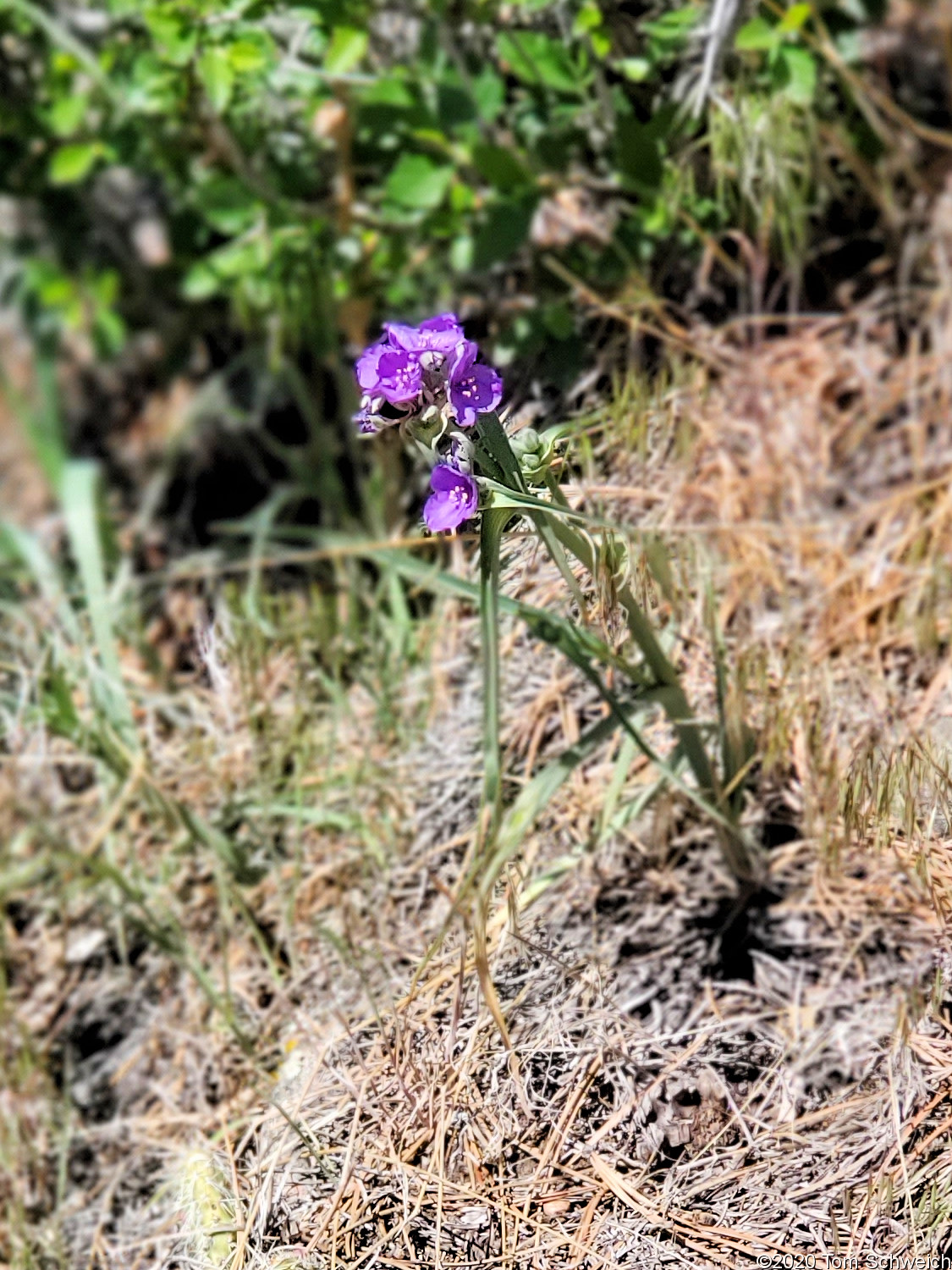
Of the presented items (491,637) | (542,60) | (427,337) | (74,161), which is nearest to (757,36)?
(542,60)

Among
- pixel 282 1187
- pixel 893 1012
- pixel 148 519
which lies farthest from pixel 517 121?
pixel 282 1187

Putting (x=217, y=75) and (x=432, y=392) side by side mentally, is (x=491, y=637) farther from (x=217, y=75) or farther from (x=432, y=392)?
(x=217, y=75)

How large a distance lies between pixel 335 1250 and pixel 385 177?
1667 millimetres

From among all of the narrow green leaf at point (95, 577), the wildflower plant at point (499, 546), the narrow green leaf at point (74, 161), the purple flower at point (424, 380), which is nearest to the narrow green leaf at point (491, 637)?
the wildflower plant at point (499, 546)

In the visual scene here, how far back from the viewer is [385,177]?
2.18 meters

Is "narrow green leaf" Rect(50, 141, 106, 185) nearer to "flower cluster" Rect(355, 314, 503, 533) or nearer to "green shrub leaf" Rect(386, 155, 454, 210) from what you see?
"green shrub leaf" Rect(386, 155, 454, 210)

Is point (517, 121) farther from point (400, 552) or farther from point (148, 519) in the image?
point (148, 519)

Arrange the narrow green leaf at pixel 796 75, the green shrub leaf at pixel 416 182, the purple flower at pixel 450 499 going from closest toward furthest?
the purple flower at pixel 450 499 < the narrow green leaf at pixel 796 75 < the green shrub leaf at pixel 416 182

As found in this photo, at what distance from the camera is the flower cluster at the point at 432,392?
1194mm

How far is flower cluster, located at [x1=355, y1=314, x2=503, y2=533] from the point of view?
1.19 meters

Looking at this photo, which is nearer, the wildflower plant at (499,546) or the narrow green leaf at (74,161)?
the wildflower plant at (499,546)

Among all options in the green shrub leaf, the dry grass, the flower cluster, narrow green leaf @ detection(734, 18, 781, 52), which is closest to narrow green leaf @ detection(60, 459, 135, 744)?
the dry grass

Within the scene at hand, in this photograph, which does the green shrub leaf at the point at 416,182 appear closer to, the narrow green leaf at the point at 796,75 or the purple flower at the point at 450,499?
the narrow green leaf at the point at 796,75

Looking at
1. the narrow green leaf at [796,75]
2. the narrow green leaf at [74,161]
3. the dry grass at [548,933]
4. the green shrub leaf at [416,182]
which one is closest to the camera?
the dry grass at [548,933]
